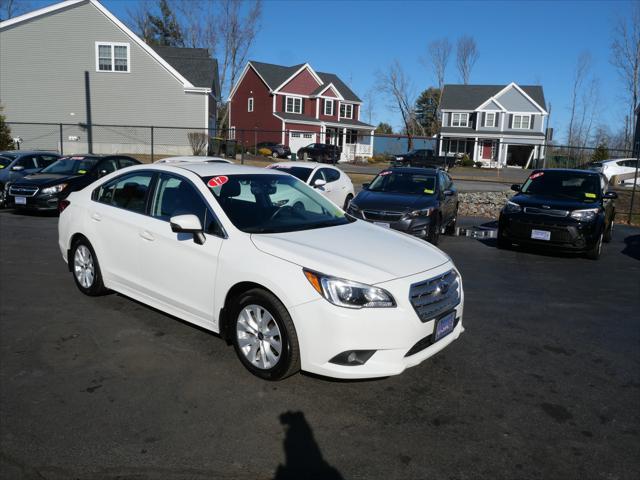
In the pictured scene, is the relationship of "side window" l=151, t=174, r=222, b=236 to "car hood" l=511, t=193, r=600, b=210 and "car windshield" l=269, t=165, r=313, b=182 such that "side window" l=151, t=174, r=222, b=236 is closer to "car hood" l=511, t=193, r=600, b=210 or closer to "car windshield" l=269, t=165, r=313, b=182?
"car hood" l=511, t=193, r=600, b=210

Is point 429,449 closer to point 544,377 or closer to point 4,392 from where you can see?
point 544,377

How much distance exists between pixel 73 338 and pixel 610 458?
4521mm

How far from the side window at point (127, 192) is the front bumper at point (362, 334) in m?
2.46

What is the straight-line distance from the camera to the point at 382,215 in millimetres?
9812

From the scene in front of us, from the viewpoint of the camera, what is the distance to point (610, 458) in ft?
11.0

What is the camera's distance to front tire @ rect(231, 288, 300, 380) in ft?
13.1

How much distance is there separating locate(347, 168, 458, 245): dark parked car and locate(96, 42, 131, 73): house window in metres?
25.4

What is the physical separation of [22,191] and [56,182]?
0.78 meters

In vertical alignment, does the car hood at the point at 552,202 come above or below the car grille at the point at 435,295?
above

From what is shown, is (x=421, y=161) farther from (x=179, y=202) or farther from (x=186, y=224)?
(x=186, y=224)

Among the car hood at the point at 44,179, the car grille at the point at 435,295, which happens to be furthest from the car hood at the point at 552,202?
the car hood at the point at 44,179

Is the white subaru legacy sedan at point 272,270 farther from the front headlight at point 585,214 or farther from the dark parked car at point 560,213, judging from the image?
the front headlight at point 585,214

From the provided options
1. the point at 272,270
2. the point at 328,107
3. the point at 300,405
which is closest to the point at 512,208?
the point at 272,270

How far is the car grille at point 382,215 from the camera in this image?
975cm
